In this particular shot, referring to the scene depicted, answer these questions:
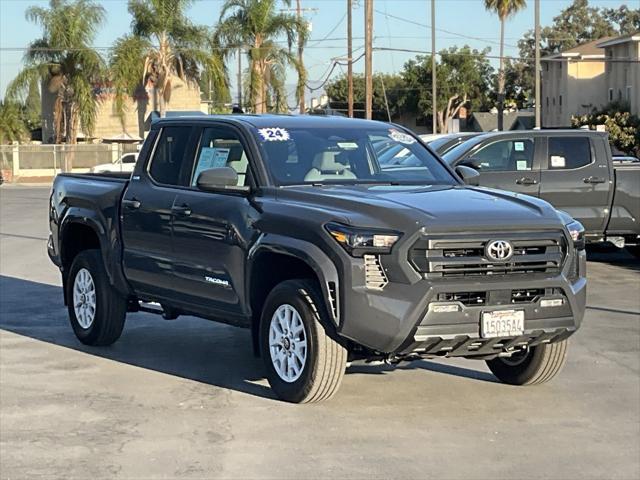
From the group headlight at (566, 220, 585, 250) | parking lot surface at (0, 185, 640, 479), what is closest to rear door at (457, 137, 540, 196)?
parking lot surface at (0, 185, 640, 479)

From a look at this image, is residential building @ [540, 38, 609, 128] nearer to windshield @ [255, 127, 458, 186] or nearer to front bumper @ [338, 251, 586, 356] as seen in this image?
windshield @ [255, 127, 458, 186]

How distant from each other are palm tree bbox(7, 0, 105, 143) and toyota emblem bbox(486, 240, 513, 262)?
49.3 metres

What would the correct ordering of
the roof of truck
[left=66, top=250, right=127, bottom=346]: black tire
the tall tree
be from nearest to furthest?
the roof of truck → [left=66, top=250, right=127, bottom=346]: black tire → the tall tree

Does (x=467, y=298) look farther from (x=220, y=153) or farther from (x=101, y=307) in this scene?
(x=101, y=307)

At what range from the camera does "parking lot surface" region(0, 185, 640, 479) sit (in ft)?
20.7

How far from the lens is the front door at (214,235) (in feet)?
25.8

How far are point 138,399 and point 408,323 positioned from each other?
2214 mm

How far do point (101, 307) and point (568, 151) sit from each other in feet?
27.4

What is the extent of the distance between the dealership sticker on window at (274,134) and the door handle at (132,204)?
1.33 m

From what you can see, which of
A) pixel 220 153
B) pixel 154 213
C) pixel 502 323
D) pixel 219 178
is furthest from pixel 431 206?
pixel 154 213

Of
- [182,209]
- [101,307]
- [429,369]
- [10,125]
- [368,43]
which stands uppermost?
[368,43]

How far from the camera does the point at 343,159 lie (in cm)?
832

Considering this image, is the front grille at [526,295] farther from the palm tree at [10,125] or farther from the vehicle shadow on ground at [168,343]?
the palm tree at [10,125]

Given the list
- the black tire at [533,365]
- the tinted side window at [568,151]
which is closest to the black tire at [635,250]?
the tinted side window at [568,151]
